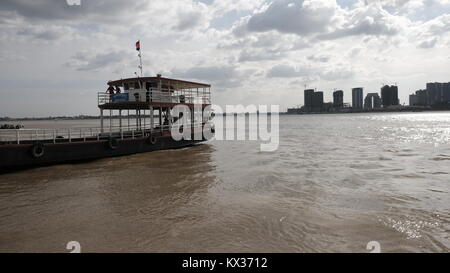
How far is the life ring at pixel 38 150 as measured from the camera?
1619 centimetres

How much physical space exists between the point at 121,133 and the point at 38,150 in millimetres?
5641

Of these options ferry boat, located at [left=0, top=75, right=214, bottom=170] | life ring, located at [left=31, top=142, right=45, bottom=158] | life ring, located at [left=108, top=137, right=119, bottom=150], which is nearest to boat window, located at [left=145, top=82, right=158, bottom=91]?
ferry boat, located at [left=0, top=75, right=214, bottom=170]

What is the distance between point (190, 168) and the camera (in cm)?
1681

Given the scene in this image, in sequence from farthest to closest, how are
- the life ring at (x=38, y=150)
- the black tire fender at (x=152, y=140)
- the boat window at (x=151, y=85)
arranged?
1. the boat window at (x=151, y=85)
2. the black tire fender at (x=152, y=140)
3. the life ring at (x=38, y=150)

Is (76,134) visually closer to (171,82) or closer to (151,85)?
(151,85)

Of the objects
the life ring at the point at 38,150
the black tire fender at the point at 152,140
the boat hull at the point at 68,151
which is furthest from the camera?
the black tire fender at the point at 152,140

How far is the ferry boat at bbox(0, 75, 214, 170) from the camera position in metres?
16.2

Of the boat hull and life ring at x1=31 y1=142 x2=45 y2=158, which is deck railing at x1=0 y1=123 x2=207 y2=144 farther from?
life ring at x1=31 y1=142 x2=45 y2=158

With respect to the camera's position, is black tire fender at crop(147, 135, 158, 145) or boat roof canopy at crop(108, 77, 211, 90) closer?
black tire fender at crop(147, 135, 158, 145)

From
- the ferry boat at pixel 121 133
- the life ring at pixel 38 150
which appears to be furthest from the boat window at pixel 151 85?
the life ring at pixel 38 150

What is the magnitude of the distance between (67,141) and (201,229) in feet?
47.2

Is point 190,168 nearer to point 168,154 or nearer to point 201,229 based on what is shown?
point 168,154

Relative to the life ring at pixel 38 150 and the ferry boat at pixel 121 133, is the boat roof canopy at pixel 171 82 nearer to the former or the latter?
the ferry boat at pixel 121 133

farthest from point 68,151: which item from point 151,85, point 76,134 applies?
point 151,85
